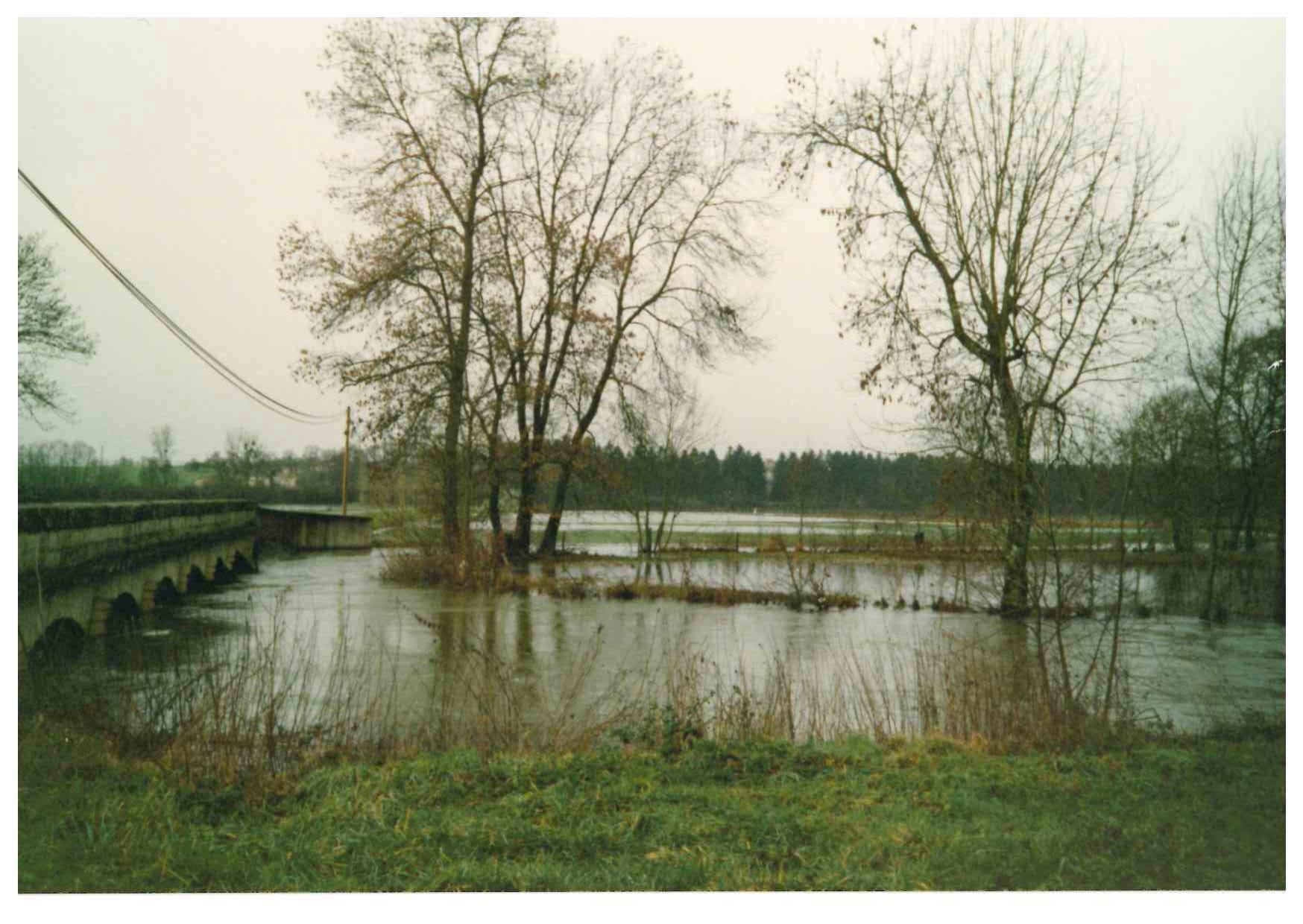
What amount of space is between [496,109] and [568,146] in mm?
1149

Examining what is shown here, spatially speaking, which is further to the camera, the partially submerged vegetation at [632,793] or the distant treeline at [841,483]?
the distant treeline at [841,483]

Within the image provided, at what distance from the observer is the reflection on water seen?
780 cm

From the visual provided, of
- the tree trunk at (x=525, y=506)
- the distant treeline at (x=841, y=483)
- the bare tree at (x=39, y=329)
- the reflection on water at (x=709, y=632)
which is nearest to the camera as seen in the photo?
the bare tree at (x=39, y=329)

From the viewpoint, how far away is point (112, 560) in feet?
32.1

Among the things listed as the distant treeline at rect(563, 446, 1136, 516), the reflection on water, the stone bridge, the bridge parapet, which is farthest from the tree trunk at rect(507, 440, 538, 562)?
the bridge parapet

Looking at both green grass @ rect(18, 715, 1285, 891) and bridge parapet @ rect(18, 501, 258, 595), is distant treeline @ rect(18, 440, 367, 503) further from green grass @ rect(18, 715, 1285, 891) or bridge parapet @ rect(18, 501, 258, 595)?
green grass @ rect(18, 715, 1285, 891)

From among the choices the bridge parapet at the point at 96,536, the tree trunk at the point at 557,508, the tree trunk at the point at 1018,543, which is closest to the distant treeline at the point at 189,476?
the bridge parapet at the point at 96,536

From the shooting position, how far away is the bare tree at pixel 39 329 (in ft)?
21.0

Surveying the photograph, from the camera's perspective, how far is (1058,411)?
7652 mm

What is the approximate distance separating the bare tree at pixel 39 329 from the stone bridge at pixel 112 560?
79 centimetres

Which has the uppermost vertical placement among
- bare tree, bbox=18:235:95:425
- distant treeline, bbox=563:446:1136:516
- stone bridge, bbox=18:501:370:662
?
bare tree, bbox=18:235:95:425

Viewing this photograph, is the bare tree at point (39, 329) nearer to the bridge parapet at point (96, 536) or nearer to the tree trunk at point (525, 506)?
the bridge parapet at point (96, 536)

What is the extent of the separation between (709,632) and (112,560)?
21.1ft

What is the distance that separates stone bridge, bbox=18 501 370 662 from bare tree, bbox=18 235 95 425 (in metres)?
0.79
